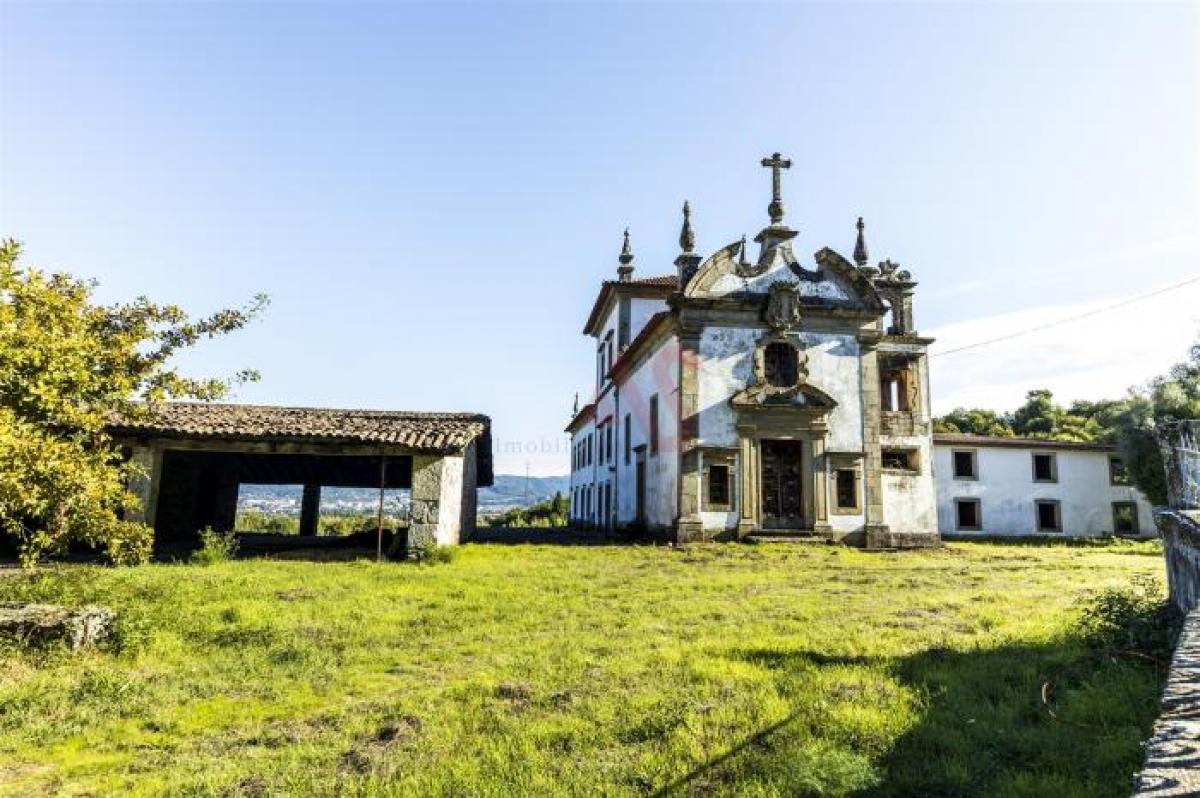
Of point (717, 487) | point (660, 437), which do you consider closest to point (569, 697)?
point (717, 487)

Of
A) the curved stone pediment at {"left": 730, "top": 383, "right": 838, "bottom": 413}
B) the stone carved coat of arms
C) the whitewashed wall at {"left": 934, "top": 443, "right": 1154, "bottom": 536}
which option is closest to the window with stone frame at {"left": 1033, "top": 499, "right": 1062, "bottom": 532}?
the whitewashed wall at {"left": 934, "top": 443, "right": 1154, "bottom": 536}

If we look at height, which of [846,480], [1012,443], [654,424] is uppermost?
[1012,443]

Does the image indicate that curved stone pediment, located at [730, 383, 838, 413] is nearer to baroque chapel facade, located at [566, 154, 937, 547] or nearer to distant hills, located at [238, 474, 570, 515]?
baroque chapel facade, located at [566, 154, 937, 547]

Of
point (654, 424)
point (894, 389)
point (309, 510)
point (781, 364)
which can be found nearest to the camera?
point (781, 364)

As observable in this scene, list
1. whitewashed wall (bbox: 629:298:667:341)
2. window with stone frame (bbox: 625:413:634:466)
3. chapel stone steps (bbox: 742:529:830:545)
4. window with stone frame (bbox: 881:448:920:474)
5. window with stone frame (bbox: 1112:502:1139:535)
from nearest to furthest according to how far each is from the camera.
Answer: chapel stone steps (bbox: 742:529:830:545)
window with stone frame (bbox: 881:448:920:474)
window with stone frame (bbox: 625:413:634:466)
whitewashed wall (bbox: 629:298:667:341)
window with stone frame (bbox: 1112:502:1139:535)

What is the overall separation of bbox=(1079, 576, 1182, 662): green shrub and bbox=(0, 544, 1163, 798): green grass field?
→ 33cm

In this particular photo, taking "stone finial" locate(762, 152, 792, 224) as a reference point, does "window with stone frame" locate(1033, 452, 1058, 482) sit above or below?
below

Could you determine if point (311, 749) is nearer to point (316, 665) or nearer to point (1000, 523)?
point (316, 665)

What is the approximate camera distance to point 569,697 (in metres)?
5.85

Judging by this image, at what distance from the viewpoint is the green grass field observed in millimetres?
4359

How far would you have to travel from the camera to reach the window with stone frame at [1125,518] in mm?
30844

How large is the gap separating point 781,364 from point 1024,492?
56.0 ft

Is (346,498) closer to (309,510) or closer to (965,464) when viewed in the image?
(309,510)

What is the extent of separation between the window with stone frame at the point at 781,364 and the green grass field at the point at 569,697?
405 inches
